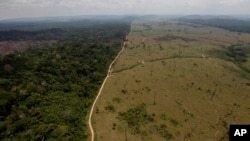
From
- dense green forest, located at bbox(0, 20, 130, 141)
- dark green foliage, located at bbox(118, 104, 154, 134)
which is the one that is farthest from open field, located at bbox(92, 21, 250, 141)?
dense green forest, located at bbox(0, 20, 130, 141)

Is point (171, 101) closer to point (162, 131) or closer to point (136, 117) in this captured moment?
point (136, 117)

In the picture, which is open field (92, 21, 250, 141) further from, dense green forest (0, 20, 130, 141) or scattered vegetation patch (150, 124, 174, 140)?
dense green forest (0, 20, 130, 141)

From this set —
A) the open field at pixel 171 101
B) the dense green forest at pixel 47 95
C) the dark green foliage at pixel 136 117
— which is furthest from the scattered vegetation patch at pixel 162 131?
the dense green forest at pixel 47 95

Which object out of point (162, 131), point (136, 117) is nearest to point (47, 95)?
point (136, 117)

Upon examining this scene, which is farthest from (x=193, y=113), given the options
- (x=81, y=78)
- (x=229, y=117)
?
(x=81, y=78)

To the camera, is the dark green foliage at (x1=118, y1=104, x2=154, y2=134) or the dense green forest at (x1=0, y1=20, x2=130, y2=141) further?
the dark green foliage at (x1=118, y1=104, x2=154, y2=134)

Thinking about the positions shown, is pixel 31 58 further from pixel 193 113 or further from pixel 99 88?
pixel 193 113

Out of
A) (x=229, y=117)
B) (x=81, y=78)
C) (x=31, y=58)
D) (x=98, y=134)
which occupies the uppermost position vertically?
(x=31, y=58)

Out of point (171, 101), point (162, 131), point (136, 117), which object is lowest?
point (162, 131)
